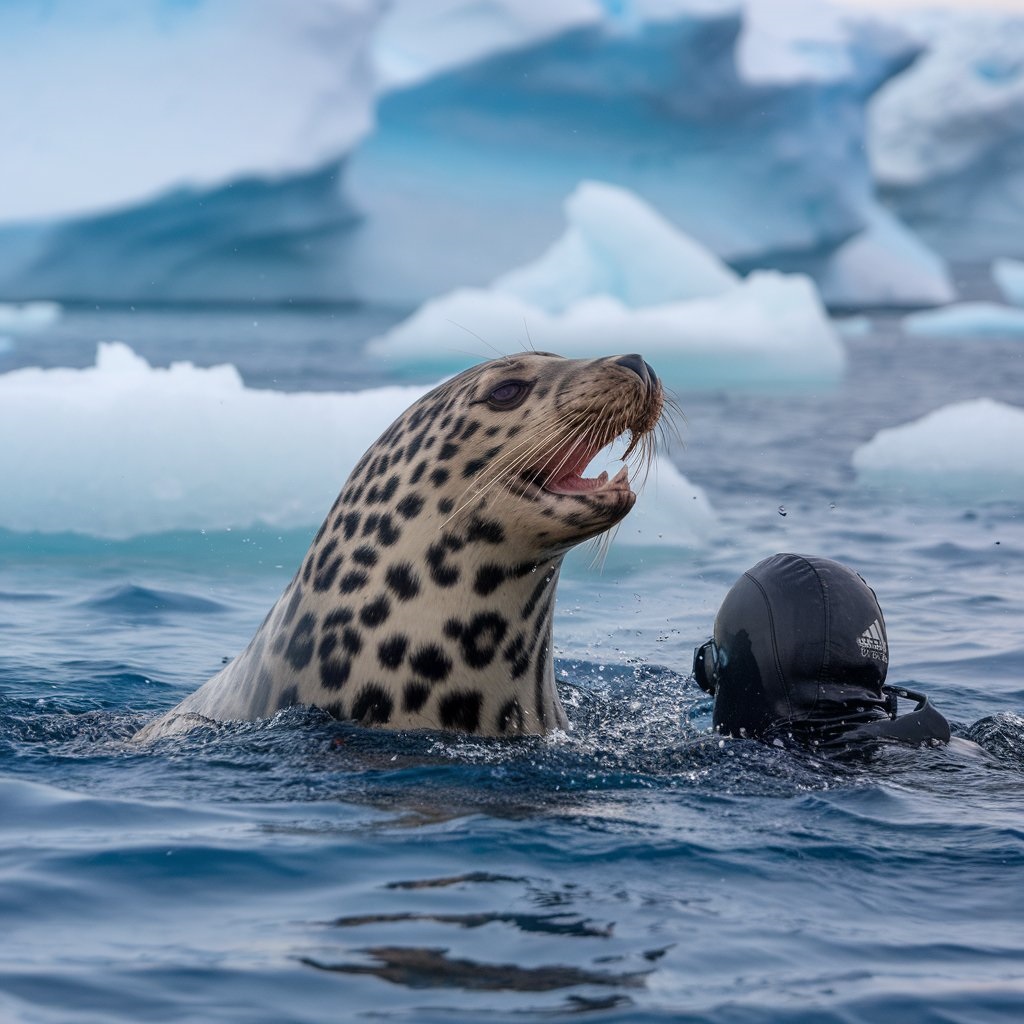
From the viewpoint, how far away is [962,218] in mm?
36375

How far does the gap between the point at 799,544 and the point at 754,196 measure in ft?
63.5

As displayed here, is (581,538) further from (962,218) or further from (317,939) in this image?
(962,218)

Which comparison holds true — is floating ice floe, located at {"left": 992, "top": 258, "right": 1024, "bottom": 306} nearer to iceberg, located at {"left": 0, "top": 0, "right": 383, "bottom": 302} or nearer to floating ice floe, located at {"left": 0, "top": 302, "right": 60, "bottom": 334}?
iceberg, located at {"left": 0, "top": 0, "right": 383, "bottom": 302}

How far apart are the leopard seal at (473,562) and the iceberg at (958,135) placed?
99.4 feet

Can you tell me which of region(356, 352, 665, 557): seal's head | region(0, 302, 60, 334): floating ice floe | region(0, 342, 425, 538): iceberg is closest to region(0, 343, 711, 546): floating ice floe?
region(0, 342, 425, 538): iceberg

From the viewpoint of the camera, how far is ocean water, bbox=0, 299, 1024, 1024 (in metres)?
2.59

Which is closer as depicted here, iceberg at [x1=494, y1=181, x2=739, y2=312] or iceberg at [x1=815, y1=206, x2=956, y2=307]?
iceberg at [x1=494, y1=181, x2=739, y2=312]

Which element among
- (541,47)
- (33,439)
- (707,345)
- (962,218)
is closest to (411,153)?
(541,47)

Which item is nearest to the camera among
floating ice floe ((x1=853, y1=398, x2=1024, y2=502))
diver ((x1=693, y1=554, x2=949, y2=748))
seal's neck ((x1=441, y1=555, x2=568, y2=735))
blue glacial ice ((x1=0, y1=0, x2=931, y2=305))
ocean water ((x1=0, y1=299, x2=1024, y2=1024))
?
ocean water ((x1=0, y1=299, x2=1024, y2=1024))

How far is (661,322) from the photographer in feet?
63.1

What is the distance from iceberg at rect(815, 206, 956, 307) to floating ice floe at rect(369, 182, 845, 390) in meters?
7.51

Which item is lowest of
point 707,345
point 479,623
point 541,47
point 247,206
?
point 479,623

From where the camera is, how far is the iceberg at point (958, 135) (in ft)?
108

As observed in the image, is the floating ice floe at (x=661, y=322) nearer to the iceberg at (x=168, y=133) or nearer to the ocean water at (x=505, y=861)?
the iceberg at (x=168, y=133)
